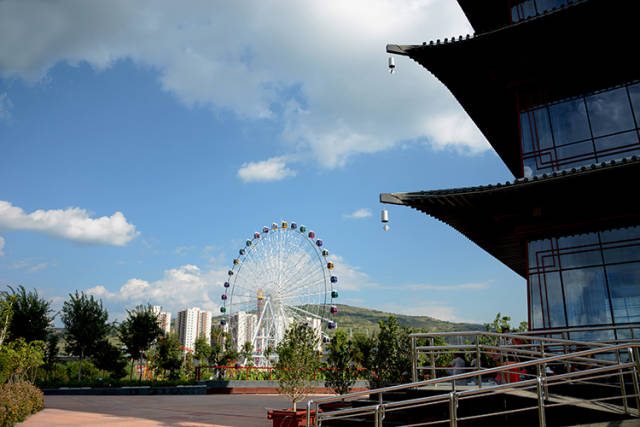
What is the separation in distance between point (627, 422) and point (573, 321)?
13.3ft

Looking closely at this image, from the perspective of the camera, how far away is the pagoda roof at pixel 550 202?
9.12 m

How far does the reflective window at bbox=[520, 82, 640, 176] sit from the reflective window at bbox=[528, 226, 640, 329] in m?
1.95

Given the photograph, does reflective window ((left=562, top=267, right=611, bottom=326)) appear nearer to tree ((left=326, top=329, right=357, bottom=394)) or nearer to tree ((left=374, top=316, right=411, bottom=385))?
tree ((left=374, top=316, right=411, bottom=385))

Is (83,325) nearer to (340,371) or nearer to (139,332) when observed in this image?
(139,332)

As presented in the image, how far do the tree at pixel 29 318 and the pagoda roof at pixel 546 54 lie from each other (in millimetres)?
30078

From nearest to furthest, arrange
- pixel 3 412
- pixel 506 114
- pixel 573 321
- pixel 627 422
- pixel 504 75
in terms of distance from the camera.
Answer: pixel 627 422
pixel 573 321
pixel 3 412
pixel 504 75
pixel 506 114

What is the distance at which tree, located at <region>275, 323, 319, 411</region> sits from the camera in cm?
1277

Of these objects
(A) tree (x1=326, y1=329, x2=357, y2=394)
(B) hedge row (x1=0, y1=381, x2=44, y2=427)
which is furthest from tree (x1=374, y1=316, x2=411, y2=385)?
(B) hedge row (x1=0, y1=381, x2=44, y2=427)

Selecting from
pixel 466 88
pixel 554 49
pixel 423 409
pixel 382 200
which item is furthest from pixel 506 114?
pixel 423 409

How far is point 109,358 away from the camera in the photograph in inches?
1267

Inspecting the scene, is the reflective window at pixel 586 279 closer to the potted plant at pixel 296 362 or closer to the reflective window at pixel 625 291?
the reflective window at pixel 625 291

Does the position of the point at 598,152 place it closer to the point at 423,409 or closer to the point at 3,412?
the point at 423,409

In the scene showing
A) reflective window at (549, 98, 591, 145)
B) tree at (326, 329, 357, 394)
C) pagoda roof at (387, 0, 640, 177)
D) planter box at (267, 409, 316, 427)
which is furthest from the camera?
tree at (326, 329, 357, 394)

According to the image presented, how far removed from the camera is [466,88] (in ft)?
43.0
